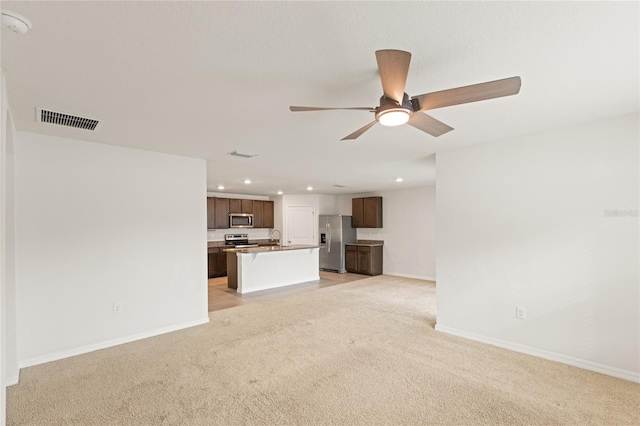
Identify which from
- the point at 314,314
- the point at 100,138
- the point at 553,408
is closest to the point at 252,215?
the point at 314,314

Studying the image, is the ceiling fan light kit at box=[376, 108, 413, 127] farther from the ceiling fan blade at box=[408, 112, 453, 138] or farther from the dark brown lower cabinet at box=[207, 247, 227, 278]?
the dark brown lower cabinet at box=[207, 247, 227, 278]

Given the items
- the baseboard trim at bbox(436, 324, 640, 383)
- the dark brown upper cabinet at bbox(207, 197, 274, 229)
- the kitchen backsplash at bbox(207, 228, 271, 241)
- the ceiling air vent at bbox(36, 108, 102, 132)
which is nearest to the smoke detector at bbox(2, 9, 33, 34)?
the ceiling air vent at bbox(36, 108, 102, 132)

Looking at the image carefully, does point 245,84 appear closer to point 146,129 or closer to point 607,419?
point 146,129

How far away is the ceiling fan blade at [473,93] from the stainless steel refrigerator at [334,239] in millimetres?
7156

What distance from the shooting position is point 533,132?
11.1 ft

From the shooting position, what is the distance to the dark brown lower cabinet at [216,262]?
323 inches

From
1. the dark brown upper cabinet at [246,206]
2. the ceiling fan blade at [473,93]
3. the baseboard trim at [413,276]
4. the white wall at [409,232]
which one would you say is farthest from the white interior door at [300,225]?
the ceiling fan blade at [473,93]

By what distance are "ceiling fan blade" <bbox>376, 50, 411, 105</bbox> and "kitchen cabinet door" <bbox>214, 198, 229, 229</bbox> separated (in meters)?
7.74

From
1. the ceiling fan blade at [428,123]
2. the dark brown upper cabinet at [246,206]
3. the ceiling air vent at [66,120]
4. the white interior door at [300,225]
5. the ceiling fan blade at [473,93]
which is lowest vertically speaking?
the white interior door at [300,225]

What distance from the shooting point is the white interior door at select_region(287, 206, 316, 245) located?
31.8 feet

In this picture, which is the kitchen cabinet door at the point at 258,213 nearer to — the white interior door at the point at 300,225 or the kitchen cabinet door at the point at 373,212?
the white interior door at the point at 300,225

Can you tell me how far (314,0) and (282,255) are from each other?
6.39 meters

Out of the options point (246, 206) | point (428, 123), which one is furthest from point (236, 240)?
point (428, 123)

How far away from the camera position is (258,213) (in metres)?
9.93
